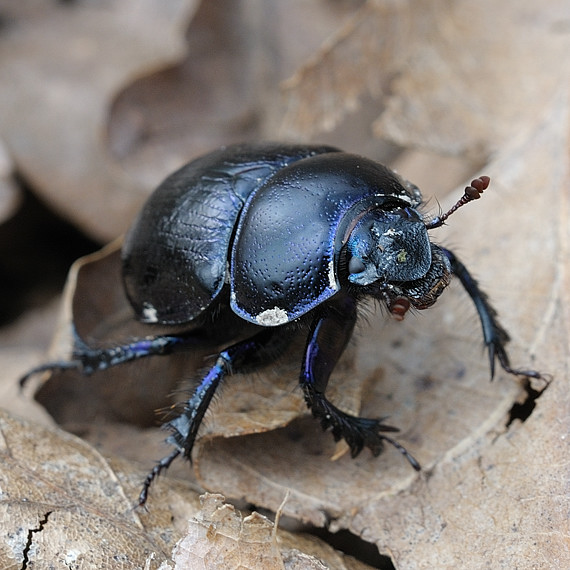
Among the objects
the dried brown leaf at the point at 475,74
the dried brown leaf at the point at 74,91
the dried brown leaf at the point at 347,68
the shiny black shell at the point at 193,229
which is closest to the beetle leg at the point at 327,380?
the shiny black shell at the point at 193,229

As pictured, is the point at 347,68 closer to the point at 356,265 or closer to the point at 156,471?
the point at 356,265

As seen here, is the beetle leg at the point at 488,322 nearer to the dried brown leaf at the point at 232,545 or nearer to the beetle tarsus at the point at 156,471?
the dried brown leaf at the point at 232,545

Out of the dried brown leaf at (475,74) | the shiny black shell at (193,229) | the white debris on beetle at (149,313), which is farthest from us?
the dried brown leaf at (475,74)

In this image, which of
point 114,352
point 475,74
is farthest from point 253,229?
point 475,74

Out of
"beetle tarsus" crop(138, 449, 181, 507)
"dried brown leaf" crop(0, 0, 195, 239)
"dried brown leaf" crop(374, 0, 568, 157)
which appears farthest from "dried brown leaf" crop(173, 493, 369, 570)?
"dried brown leaf" crop(374, 0, 568, 157)

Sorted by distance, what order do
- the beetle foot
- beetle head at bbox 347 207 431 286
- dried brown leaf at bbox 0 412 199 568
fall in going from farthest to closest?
the beetle foot
beetle head at bbox 347 207 431 286
dried brown leaf at bbox 0 412 199 568

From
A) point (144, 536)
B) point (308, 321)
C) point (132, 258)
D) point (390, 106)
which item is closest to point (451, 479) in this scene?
point (308, 321)

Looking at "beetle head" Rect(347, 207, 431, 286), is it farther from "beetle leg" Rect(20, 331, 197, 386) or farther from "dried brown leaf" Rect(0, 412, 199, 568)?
"dried brown leaf" Rect(0, 412, 199, 568)
